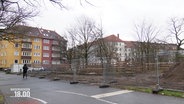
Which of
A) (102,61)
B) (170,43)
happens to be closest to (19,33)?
(102,61)

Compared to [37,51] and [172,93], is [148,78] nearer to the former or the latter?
[172,93]

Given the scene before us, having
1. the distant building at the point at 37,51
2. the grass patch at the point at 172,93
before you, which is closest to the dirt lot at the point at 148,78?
the grass patch at the point at 172,93

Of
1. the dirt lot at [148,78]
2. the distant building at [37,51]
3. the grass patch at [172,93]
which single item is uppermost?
the distant building at [37,51]

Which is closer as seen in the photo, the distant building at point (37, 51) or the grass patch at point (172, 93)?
the grass patch at point (172, 93)

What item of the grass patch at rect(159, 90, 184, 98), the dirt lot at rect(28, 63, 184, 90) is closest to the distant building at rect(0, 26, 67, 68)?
the dirt lot at rect(28, 63, 184, 90)

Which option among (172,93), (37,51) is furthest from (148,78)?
(37,51)

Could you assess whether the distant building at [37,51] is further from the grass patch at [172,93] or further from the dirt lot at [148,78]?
the grass patch at [172,93]

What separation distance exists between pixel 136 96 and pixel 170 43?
1720 inches

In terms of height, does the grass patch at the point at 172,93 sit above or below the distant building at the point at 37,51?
below

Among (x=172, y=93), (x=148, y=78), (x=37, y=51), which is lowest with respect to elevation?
(x=172, y=93)

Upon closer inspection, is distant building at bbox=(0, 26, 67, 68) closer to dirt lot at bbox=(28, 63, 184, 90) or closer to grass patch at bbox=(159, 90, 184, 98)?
dirt lot at bbox=(28, 63, 184, 90)

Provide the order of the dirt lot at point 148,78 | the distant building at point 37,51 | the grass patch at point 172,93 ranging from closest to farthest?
the grass patch at point 172,93
the dirt lot at point 148,78
the distant building at point 37,51

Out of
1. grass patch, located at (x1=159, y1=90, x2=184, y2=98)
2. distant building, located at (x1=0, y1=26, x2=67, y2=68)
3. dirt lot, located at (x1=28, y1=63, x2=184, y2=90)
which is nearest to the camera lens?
grass patch, located at (x1=159, y1=90, x2=184, y2=98)

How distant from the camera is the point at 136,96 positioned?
1305 cm
